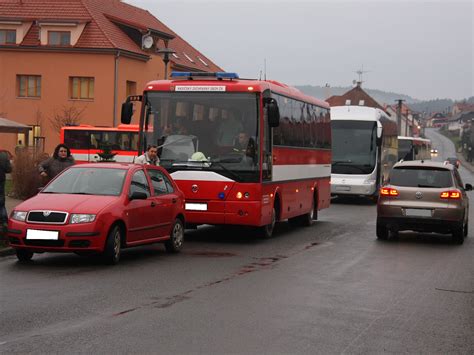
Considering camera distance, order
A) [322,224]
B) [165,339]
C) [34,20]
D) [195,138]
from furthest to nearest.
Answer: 1. [34,20]
2. [322,224]
3. [195,138]
4. [165,339]

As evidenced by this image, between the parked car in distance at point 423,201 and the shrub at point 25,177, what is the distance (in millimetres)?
12776

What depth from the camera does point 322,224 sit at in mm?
23234

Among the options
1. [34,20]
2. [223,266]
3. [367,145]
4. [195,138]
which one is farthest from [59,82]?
[223,266]

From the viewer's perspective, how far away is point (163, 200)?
14.3 meters

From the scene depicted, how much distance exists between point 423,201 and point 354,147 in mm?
15886

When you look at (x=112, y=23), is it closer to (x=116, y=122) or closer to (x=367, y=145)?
(x=116, y=122)

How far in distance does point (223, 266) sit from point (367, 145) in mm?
21079

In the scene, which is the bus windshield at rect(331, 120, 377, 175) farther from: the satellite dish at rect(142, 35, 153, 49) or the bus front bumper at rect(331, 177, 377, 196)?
the satellite dish at rect(142, 35, 153, 49)

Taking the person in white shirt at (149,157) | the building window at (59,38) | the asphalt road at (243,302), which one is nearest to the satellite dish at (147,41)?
the building window at (59,38)

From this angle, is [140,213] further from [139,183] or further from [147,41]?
[147,41]

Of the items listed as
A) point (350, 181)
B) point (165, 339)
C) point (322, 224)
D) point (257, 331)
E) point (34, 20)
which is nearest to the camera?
point (165, 339)

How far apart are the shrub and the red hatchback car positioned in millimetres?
13041

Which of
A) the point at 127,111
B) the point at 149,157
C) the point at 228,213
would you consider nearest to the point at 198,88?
the point at 127,111

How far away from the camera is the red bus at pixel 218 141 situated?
54.1 feet
